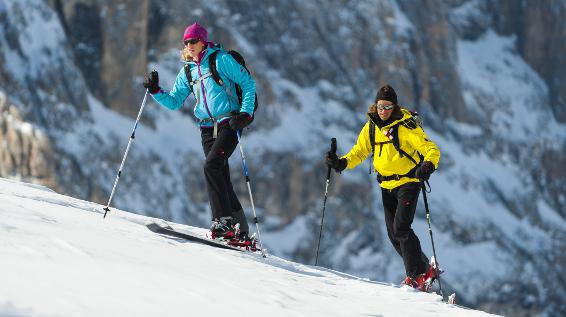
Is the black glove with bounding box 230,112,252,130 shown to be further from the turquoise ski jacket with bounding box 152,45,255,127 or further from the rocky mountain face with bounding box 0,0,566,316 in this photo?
the rocky mountain face with bounding box 0,0,566,316

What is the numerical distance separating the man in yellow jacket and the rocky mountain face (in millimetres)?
92189

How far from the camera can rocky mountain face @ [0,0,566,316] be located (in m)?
111

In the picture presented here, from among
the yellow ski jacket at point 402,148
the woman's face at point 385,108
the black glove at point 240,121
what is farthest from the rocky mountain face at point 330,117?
the woman's face at point 385,108

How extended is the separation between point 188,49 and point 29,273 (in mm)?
5411

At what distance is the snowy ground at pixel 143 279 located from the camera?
25.9 ft

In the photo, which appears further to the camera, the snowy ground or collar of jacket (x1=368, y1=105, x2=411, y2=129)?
collar of jacket (x1=368, y1=105, x2=411, y2=129)

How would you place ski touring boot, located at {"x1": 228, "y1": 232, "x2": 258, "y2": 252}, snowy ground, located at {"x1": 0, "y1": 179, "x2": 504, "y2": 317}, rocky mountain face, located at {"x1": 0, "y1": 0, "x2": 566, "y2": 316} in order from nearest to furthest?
snowy ground, located at {"x1": 0, "y1": 179, "x2": 504, "y2": 317}, ski touring boot, located at {"x1": 228, "y1": 232, "x2": 258, "y2": 252}, rocky mountain face, located at {"x1": 0, "y1": 0, "x2": 566, "y2": 316}

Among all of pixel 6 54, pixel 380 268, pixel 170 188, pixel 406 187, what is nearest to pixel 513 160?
pixel 380 268

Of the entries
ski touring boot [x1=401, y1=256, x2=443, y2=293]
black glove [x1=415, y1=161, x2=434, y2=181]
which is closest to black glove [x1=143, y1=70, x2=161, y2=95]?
black glove [x1=415, y1=161, x2=434, y2=181]

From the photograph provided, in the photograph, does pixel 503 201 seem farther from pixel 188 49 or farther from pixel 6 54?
pixel 188 49

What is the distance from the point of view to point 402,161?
1279 centimetres

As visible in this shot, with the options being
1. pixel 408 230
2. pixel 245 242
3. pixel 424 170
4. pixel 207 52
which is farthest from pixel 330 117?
pixel 424 170

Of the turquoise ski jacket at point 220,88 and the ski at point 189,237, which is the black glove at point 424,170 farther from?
the ski at point 189,237

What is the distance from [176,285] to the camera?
9.09 m
